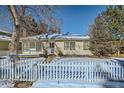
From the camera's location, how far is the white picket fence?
660 centimetres

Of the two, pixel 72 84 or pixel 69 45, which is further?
pixel 69 45

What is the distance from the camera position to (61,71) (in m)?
6.66

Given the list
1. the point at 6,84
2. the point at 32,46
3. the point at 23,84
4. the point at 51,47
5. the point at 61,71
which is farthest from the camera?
the point at 32,46

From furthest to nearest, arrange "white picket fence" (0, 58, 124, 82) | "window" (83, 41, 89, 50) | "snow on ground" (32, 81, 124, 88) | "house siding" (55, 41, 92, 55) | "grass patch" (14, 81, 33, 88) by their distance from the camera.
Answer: "window" (83, 41, 89, 50), "house siding" (55, 41, 92, 55), "white picket fence" (0, 58, 124, 82), "grass patch" (14, 81, 33, 88), "snow on ground" (32, 81, 124, 88)

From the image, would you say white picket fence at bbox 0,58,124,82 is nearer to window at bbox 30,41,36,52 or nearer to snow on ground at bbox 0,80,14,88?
snow on ground at bbox 0,80,14,88

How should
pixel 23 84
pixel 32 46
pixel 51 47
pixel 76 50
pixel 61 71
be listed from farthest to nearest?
pixel 32 46, pixel 51 47, pixel 76 50, pixel 61 71, pixel 23 84

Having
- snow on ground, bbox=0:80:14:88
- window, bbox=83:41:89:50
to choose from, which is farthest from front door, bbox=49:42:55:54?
snow on ground, bbox=0:80:14:88

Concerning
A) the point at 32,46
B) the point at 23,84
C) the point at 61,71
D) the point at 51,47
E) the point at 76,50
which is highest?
the point at 32,46

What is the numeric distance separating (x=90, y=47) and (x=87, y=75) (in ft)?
41.2

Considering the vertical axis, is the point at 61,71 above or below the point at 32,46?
below

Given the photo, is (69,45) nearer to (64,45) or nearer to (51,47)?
(64,45)

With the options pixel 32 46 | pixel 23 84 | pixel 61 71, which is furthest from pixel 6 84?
pixel 32 46
